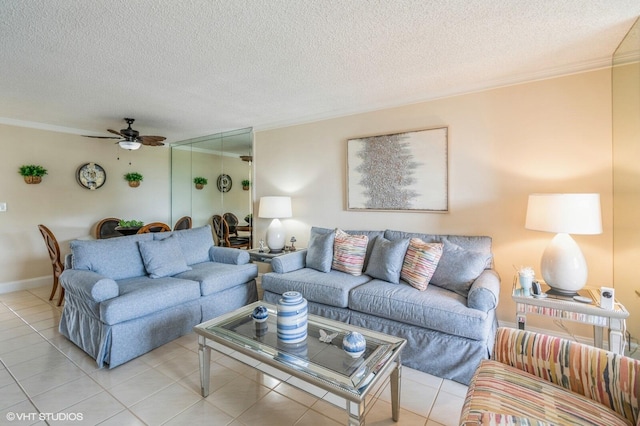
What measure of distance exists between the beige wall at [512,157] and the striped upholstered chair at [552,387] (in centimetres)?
150

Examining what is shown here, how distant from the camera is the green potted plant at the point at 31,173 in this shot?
407cm

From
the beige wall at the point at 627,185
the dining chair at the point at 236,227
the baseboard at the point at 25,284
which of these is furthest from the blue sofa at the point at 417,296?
the baseboard at the point at 25,284

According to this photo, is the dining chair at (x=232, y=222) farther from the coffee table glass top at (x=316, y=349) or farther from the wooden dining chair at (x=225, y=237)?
the coffee table glass top at (x=316, y=349)

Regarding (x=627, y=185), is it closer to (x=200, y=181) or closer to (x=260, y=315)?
(x=260, y=315)

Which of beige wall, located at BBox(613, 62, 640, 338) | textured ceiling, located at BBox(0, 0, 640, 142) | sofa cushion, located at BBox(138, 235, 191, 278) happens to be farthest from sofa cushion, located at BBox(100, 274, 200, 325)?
beige wall, located at BBox(613, 62, 640, 338)

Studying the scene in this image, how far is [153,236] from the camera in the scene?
3.22 metres

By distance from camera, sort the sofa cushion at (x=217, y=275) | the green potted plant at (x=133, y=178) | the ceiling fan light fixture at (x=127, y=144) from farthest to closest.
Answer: the green potted plant at (x=133, y=178), the ceiling fan light fixture at (x=127, y=144), the sofa cushion at (x=217, y=275)

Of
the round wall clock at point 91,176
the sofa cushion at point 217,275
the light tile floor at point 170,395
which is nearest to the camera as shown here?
the light tile floor at point 170,395

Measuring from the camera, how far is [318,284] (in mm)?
2688

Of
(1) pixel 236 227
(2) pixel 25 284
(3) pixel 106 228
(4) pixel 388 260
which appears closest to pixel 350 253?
(4) pixel 388 260

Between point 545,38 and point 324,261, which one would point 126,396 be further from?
point 545,38

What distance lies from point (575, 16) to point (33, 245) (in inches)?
251

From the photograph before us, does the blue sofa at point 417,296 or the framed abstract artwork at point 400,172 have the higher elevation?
the framed abstract artwork at point 400,172

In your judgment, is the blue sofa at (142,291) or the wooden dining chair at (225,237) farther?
the wooden dining chair at (225,237)
